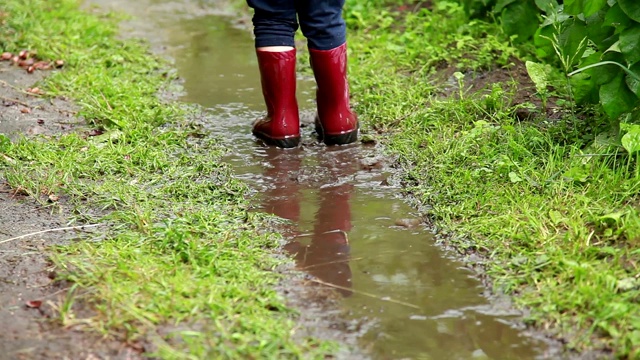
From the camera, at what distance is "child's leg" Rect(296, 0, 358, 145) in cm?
395

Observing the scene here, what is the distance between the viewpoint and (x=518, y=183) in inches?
127

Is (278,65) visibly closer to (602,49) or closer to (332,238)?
(332,238)

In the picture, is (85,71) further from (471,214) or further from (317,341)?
(317,341)

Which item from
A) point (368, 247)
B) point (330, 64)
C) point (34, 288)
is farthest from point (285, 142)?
point (34, 288)

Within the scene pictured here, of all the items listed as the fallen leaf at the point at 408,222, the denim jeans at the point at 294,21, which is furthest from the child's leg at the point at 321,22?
the fallen leaf at the point at 408,222

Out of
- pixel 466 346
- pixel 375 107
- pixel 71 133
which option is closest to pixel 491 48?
pixel 375 107

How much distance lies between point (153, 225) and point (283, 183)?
72 cm

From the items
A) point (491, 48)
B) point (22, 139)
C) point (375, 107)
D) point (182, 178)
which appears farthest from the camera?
point (491, 48)

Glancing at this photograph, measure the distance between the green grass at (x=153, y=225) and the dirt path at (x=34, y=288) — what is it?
0.04m

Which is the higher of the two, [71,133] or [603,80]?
[603,80]

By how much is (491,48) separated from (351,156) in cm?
140

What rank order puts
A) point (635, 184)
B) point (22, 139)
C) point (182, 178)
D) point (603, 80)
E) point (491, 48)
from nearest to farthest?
point (635, 184), point (603, 80), point (182, 178), point (22, 139), point (491, 48)

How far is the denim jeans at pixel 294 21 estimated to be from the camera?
392 centimetres

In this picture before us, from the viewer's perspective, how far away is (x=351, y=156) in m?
3.89
